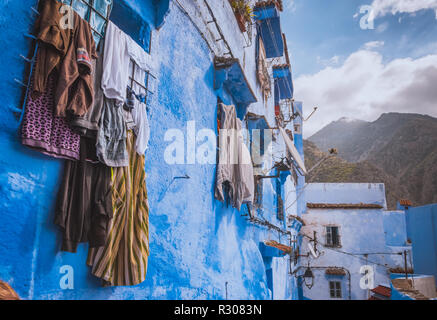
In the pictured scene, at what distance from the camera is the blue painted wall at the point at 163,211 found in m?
2.28

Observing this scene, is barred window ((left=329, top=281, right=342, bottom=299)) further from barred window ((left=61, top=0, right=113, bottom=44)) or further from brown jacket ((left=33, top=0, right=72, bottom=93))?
brown jacket ((left=33, top=0, right=72, bottom=93))

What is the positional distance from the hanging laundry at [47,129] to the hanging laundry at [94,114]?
0.26 ft

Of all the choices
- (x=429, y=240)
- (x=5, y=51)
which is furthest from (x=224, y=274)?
(x=429, y=240)

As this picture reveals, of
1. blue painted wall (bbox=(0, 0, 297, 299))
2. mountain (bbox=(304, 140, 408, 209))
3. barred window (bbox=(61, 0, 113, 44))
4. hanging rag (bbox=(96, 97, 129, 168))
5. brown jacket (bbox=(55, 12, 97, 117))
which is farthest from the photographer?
mountain (bbox=(304, 140, 408, 209))

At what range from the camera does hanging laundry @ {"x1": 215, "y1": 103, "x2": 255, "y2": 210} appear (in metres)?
6.27

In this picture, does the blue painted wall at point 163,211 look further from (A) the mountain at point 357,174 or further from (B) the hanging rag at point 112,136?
(A) the mountain at point 357,174

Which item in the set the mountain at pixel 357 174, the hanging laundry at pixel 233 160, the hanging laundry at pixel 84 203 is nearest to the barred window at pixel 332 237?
the hanging laundry at pixel 233 160

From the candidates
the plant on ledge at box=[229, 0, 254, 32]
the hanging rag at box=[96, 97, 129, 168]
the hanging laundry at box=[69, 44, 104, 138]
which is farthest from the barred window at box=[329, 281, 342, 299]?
the hanging laundry at box=[69, 44, 104, 138]

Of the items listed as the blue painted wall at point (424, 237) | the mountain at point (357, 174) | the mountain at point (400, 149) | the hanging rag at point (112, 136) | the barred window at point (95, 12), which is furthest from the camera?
the mountain at point (400, 149)

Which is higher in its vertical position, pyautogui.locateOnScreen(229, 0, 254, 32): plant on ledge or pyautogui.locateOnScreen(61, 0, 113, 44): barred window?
pyautogui.locateOnScreen(229, 0, 254, 32): plant on ledge

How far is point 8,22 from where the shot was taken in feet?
7.61

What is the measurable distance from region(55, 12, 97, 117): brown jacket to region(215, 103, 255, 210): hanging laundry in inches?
146

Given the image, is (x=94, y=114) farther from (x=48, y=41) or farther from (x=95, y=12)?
(x=95, y=12)

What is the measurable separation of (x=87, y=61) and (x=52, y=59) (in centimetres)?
29
